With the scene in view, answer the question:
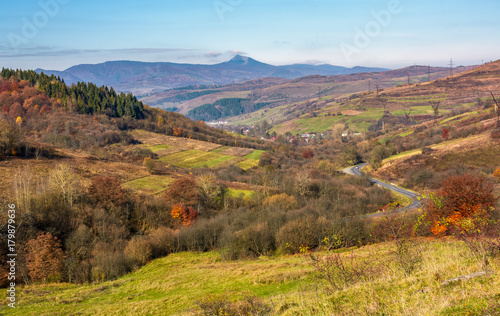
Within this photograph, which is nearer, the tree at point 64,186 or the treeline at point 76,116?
the tree at point 64,186

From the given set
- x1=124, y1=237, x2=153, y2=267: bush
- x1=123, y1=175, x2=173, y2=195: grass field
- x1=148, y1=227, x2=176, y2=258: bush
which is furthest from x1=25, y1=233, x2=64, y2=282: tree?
x1=123, y1=175, x2=173, y2=195: grass field

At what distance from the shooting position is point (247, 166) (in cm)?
10431

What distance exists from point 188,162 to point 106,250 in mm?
67393

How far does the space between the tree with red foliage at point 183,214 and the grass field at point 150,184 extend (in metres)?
10.5

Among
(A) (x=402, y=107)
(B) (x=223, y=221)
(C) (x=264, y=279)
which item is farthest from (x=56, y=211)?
(A) (x=402, y=107)

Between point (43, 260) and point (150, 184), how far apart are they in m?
37.1

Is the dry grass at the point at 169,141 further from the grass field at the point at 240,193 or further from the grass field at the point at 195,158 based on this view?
the grass field at the point at 240,193

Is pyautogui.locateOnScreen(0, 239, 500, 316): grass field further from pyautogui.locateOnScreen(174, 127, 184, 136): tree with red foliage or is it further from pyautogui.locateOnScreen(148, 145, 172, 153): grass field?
pyautogui.locateOnScreen(174, 127, 184, 136): tree with red foliage

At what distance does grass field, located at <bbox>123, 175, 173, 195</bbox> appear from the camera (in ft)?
207

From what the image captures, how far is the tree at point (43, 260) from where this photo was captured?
97.4 feet

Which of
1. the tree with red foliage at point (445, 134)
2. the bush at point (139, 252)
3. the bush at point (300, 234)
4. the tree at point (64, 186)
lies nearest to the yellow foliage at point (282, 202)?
the bush at point (300, 234)

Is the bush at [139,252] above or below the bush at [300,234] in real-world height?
below

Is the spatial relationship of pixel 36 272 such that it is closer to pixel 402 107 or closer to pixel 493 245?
pixel 493 245

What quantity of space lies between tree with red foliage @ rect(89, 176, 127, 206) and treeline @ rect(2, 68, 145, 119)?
95.0 m
